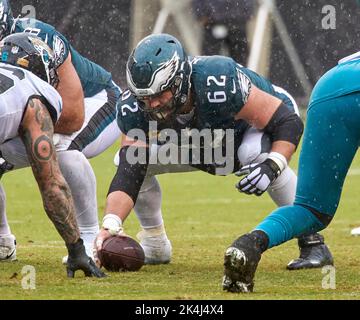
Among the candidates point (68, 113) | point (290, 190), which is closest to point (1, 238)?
point (68, 113)

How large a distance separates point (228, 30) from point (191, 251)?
10259 mm

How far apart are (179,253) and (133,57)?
66.3 inches

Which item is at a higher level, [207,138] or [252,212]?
[207,138]

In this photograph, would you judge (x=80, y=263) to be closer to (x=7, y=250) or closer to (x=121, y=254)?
(x=121, y=254)

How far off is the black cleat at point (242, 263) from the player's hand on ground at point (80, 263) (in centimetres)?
84

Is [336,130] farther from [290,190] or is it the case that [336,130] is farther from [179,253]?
[179,253]

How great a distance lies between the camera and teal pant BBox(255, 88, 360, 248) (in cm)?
480

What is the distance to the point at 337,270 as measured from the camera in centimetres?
584

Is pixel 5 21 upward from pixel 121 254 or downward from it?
upward

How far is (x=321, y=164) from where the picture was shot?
191 inches

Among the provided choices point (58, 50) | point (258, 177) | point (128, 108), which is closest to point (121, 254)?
point (128, 108)

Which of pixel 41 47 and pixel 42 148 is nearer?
pixel 42 148

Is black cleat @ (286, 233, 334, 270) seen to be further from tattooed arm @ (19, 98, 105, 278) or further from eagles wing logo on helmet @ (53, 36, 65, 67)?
eagles wing logo on helmet @ (53, 36, 65, 67)

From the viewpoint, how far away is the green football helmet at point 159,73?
5.46 metres
